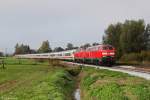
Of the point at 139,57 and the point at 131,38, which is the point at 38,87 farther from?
the point at 131,38

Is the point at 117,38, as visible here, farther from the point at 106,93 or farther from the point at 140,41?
the point at 106,93

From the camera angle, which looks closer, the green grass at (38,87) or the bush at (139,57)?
the green grass at (38,87)

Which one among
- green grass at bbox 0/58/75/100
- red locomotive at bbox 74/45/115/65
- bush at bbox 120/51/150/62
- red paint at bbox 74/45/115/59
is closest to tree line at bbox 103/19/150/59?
bush at bbox 120/51/150/62

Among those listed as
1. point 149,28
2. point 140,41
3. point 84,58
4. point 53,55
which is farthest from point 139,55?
point 53,55

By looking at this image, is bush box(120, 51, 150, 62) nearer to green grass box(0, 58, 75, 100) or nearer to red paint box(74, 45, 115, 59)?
red paint box(74, 45, 115, 59)

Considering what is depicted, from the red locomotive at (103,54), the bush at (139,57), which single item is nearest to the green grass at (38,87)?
the red locomotive at (103,54)

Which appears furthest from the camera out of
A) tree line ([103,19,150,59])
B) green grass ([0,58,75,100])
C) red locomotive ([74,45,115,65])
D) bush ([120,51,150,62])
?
tree line ([103,19,150,59])

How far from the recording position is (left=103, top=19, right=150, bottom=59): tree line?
297 ft

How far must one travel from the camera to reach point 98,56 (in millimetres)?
60312

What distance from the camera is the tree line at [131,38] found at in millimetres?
90500

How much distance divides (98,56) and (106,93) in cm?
3574

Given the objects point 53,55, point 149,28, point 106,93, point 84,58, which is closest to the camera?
point 106,93

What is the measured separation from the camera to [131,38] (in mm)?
92688

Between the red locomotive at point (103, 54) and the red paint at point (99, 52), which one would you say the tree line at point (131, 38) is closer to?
the red paint at point (99, 52)
